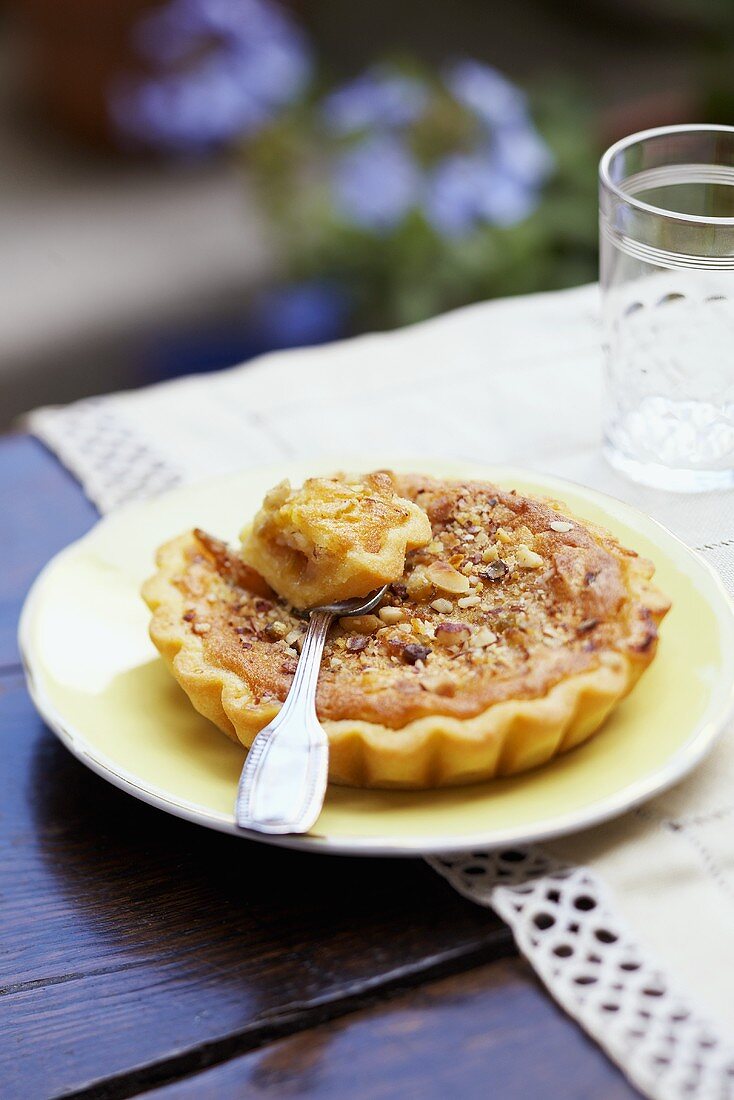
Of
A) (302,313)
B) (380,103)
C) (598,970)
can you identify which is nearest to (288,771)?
(598,970)

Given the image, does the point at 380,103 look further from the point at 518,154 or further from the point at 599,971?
the point at 599,971

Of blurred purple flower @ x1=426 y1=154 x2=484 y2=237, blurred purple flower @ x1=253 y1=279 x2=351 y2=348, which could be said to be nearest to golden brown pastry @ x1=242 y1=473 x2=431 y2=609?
blurred purple flower @ x1=426 y1=154 x2=484 y2=237

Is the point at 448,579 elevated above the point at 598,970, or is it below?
above

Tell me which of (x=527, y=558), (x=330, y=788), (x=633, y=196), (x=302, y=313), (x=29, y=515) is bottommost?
(x=302, y=313)

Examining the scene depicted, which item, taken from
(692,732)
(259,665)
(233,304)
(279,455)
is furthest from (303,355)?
(233,304)

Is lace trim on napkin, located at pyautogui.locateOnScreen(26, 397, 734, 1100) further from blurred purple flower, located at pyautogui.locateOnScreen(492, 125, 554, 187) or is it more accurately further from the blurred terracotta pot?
the blurred terracotta pot

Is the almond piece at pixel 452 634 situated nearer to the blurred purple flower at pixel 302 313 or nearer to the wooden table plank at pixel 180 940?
the wooden table plank at pixel 180 940

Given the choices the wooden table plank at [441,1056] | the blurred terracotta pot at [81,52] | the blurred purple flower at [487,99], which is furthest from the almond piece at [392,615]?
the blurred terracotta pot at [81,52]

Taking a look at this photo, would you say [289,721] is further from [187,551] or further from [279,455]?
[279,455]
